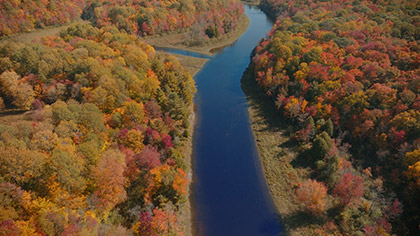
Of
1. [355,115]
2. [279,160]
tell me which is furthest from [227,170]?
[355,115]

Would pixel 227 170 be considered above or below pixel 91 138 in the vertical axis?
below

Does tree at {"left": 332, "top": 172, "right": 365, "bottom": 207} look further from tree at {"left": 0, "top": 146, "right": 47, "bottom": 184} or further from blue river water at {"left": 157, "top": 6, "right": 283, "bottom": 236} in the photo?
tree at {"left": 0, "top": 146, "right": 47, "bottom": 184}

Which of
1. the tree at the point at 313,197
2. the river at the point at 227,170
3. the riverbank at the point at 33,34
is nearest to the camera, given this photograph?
the tree at the point at 313,197

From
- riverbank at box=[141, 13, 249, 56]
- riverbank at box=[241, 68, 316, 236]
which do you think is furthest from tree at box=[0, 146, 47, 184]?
riverbank at box=[141, 13, 249, 56]

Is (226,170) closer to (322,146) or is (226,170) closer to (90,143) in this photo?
(322,146)

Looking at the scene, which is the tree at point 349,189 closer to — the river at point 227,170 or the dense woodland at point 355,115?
the dense woodland at point 355,115

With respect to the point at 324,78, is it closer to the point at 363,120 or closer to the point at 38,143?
the point at 363,120

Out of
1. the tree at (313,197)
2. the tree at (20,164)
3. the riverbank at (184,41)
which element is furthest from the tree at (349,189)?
the riverbank at (184,41)

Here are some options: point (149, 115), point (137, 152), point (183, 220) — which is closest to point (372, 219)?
point (183, 220)
